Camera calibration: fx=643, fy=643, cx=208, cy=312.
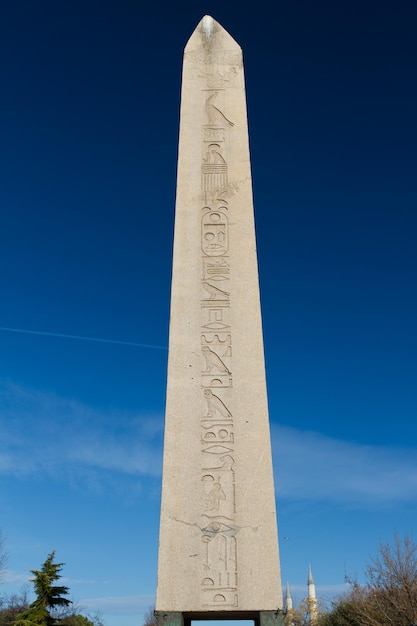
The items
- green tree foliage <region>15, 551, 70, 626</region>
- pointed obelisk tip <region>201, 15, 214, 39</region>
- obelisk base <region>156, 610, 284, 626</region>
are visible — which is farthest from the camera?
green tree foliage <region>15, 551, 70, 626</region>

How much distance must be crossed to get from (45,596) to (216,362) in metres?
17.9

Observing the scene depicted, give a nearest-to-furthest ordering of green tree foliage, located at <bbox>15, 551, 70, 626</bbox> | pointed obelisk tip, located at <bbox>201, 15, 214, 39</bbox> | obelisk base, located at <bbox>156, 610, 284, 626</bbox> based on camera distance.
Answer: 1. obelisk base, located at <bbox>156, 610, 284, 626</bbox>
2. pointed obelisk tip, located at <bbox>201, 15, 214, 39</bbox>
3. green tree foliage, located at <bbox>15, 551, 70, 626</bbox>

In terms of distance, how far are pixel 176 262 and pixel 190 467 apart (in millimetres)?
1779

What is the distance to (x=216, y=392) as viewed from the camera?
5.00 m

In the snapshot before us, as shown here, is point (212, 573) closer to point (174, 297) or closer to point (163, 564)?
point (163, 564)

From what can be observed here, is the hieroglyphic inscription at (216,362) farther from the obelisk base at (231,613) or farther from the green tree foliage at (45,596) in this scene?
the green tree foliage at (45,596)

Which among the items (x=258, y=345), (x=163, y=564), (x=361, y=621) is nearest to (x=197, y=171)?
(x=258, y=345)

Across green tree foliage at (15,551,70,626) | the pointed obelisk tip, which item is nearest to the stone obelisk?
the pointed obelisk tip

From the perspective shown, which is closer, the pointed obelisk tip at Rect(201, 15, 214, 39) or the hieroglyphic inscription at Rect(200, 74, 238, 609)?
the hieroglyphic inscription at Rect(200, 74, 238, 609)

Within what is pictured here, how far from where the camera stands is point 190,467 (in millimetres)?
4738

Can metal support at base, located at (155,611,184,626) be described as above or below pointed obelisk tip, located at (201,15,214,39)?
below

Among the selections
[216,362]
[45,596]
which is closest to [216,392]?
[216,362]

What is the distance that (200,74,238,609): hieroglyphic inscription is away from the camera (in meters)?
4.39

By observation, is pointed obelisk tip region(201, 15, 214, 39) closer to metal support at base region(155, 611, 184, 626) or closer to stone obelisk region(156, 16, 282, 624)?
stone obelisk region(156, 16, 282, 624)
